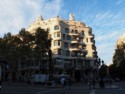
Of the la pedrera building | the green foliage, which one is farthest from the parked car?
the la pedrera building

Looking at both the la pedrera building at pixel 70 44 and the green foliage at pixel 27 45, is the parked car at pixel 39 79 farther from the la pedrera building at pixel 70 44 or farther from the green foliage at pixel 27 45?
the la pedrera building at pixel 70 44

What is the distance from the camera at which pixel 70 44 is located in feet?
355

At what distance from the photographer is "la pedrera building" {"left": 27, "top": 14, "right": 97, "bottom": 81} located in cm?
10181

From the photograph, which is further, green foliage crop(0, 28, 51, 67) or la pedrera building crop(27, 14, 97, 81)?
la pedrera building crop(27, 14, 97, 81)

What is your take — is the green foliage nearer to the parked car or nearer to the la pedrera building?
the parked car

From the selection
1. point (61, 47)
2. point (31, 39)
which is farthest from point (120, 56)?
point (31, 39)

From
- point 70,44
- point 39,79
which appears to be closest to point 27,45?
point 39,79

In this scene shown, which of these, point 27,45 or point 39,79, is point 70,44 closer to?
point 27,45

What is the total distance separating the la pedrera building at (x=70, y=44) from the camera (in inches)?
4008

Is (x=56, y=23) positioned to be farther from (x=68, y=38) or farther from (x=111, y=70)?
(x=111, y=70)

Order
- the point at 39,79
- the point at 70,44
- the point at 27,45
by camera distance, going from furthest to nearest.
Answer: the point at 70,44
the point at 27,45
the point at 39,79

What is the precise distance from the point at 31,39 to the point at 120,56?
36976mm

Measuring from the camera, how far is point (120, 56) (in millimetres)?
106250

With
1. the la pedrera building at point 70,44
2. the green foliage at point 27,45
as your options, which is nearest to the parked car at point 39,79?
the green foliage at point 27,45
